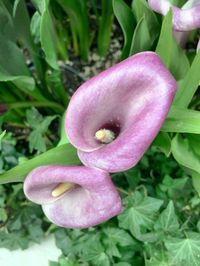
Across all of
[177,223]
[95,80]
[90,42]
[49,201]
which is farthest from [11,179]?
[90,42]

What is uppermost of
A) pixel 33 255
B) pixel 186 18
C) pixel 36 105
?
pixel 186 18

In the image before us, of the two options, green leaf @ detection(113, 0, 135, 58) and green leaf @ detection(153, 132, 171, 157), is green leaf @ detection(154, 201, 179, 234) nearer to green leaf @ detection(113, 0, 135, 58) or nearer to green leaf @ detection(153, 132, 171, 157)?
green leaf @ detection(153, 132, 171, 157)

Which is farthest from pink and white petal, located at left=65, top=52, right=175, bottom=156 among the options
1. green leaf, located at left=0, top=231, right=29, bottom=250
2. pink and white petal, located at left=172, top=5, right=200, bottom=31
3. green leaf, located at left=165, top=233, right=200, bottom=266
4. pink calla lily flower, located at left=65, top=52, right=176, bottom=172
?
green leaf, located at left=0, top=231, right=29, bottom=250

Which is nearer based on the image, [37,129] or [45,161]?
[45,161]

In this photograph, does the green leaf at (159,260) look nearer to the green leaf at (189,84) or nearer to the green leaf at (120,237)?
the green leaf at (120,237)

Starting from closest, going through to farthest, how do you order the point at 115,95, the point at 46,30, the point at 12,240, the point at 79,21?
the point at 115,95 → the point at 46,30 → the point at 12,240 → the point at 79,21

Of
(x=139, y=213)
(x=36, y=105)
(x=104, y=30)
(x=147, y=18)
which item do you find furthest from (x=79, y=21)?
(x=139, y=213)

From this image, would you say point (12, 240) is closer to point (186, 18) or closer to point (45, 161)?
point (45, 161)
